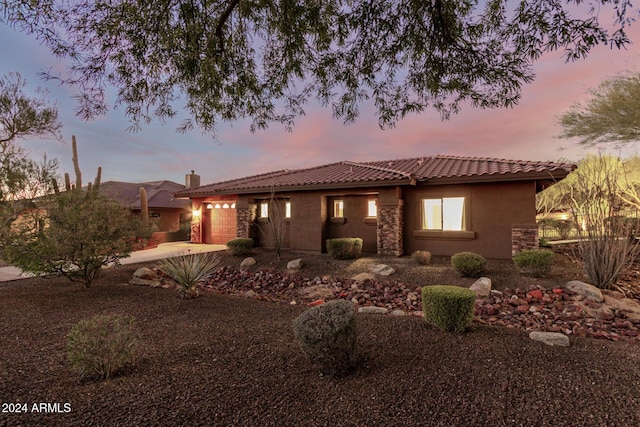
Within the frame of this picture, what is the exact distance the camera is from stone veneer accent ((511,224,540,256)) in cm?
903

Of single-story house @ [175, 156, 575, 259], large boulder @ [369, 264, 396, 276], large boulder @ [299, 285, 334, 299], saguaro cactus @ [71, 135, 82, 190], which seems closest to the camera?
large boulder @ [299, 285, 334, 299]

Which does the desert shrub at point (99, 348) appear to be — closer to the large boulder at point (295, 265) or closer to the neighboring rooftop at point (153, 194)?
the large boulder at point (295, 265)

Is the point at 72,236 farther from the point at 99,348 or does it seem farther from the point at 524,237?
the point at 524,237

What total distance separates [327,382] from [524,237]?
348 inches

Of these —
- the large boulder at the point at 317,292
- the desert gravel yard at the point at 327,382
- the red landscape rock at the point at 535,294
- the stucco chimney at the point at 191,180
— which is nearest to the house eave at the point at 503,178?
the red landscape rock at the point at 535,294

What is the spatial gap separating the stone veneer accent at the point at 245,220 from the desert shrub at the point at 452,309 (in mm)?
10629

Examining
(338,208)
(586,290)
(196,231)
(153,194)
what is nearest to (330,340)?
(586,290)

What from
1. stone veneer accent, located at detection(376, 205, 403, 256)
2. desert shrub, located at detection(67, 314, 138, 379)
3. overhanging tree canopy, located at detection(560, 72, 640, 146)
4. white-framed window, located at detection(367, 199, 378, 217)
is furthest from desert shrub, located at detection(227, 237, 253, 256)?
overhanging tree canopy, located at detection(560, 72, 640, 146)

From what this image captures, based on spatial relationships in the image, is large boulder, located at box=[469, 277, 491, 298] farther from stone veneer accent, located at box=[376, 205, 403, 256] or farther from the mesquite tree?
the mesquite tree

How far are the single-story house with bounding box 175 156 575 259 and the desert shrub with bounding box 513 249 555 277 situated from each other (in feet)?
5.44

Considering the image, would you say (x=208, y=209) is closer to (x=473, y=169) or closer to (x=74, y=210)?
(x=74, y=210)

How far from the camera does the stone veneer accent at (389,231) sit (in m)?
10.6

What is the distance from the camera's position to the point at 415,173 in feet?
36.5

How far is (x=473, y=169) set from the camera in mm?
10406
